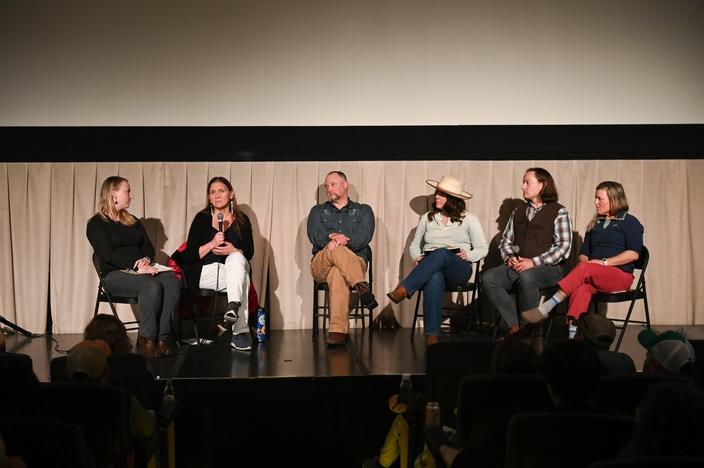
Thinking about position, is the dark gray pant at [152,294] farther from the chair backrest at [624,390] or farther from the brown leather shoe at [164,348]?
the chair backrest at [624,390]

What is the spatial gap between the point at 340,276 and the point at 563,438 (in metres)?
3.69

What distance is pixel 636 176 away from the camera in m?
6.96

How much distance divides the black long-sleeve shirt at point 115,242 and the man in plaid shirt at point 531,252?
2465 millimetres

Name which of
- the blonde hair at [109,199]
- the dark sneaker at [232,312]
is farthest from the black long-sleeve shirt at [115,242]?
the dark sneaker at [232,312]

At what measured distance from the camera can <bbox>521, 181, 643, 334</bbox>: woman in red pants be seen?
18.0 ft

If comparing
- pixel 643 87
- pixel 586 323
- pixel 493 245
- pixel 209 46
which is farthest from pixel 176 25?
pixel 586 323

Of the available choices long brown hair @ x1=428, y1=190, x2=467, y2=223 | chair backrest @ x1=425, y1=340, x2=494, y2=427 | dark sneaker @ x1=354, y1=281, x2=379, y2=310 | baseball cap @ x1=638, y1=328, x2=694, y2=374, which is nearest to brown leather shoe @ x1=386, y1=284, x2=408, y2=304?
dark sneaker @ x1=354, y1=281, x2=379, y2=310

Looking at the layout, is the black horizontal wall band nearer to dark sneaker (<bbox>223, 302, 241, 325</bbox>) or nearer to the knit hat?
dark sneaker (<bbox>223, 302, 241, 325</bbox>)

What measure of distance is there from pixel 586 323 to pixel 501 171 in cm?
338

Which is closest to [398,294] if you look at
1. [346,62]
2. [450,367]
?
[346,62]

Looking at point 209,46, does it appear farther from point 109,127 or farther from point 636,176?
point 636,176

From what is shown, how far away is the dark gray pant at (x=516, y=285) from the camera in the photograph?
566cm

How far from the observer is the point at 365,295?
219 inches

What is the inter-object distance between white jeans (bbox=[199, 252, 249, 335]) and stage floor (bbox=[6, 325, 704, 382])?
0.78 ft
